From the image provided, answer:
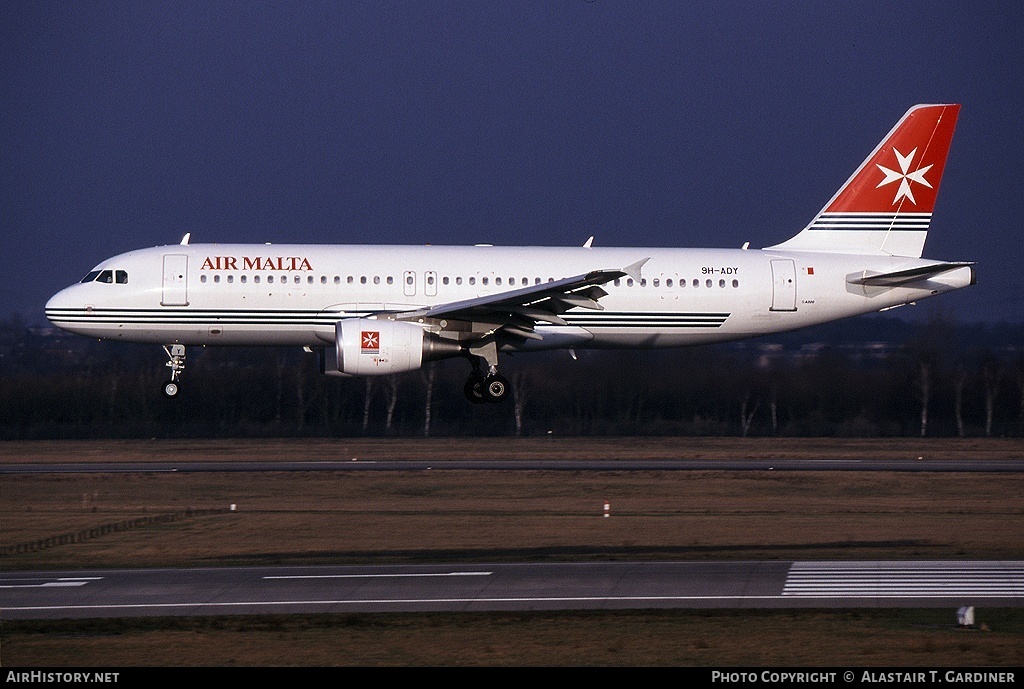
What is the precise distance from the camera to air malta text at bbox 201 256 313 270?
31.7 metres

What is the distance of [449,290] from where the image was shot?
32.3 m

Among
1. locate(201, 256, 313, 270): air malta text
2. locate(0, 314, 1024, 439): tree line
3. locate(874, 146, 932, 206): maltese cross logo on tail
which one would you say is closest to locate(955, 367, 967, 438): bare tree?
locate(0, 314, 1024, 439): tree line

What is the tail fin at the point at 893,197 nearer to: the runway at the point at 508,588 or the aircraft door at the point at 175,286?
the aircraft door at the point at 175,286

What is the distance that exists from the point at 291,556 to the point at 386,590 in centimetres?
354

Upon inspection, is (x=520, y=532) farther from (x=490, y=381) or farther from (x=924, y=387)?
(x=924, y=387)

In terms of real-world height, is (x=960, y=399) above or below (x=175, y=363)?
below

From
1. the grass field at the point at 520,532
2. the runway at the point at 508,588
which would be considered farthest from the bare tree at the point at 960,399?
the runway at the point at 508,588

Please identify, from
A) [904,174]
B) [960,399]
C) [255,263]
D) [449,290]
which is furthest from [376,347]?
[960,399]

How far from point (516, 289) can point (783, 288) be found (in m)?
6.99

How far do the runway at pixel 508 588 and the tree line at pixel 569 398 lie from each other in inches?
909

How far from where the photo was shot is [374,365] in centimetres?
3036

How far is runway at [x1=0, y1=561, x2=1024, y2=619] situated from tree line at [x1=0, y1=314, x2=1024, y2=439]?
23.1 metres
